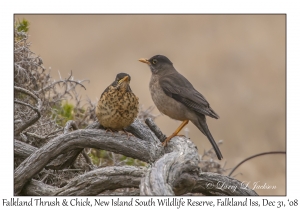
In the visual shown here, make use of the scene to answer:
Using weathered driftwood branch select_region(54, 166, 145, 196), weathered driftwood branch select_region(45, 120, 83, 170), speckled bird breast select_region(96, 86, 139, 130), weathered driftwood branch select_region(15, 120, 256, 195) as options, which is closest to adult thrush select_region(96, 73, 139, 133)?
speckled bird breast select_region(96, 86, 139, 130)

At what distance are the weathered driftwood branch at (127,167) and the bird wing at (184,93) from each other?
0.93 meters

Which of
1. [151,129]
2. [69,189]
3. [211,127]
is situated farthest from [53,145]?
[211,127]

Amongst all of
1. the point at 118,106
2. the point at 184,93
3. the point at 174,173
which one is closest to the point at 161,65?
the point at 184,93

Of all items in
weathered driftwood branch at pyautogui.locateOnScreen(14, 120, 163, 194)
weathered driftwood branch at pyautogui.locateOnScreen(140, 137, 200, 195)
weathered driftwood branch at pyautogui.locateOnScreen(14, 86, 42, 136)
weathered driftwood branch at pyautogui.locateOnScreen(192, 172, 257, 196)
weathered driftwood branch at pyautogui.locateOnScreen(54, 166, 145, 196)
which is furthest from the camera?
weathered driftwood branch at pyautogui.locateOnScreen(14, 86, 42, 136)

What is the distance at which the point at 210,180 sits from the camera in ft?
21.6

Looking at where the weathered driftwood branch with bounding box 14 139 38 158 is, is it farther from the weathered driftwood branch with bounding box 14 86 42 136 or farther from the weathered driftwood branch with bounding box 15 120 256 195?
the weathered driftwood branch with bounding box 15 120 256 195

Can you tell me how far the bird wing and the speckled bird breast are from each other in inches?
48.7

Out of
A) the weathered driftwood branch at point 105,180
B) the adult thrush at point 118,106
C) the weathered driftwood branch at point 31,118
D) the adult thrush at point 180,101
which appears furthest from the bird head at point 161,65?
the weathered driftwood branch at point 105,180

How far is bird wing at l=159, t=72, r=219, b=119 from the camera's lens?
26.3ft

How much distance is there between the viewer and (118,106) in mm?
6949

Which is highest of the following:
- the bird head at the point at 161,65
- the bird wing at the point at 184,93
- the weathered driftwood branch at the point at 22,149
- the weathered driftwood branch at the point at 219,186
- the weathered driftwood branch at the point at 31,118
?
the bird head at the point at 161,65

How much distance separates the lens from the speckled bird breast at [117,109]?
696 cm

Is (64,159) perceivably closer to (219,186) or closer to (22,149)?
(22,149)

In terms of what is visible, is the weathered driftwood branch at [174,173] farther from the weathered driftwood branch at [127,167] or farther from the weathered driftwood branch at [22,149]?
the weathered driftwood branch at [22,149]
